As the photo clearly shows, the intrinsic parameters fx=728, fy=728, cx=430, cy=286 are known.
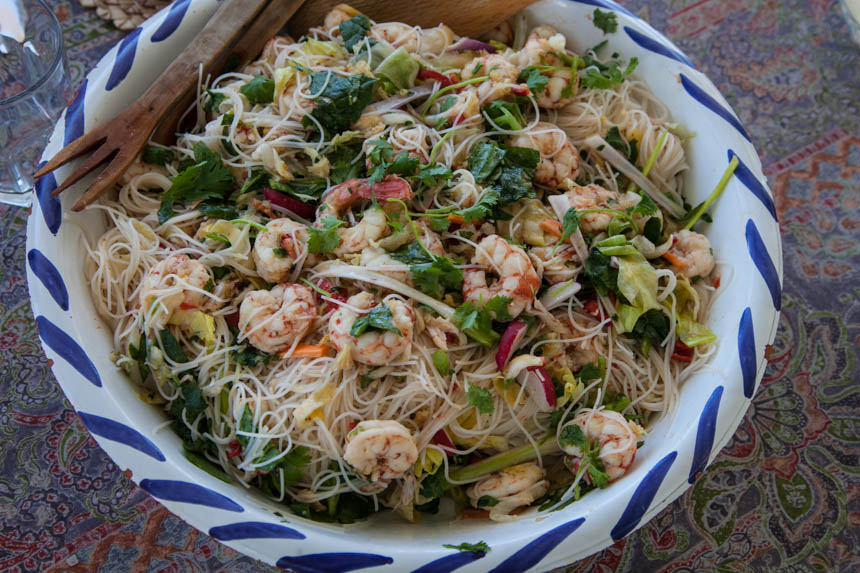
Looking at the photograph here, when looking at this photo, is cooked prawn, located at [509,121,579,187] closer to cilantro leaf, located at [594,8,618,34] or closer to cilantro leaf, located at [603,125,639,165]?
cilantro leaf, located at [603,125,639,165]

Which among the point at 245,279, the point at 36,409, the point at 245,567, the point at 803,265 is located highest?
the point at 245,279

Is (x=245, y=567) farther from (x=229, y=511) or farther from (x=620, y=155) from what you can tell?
(x=620, y=155)

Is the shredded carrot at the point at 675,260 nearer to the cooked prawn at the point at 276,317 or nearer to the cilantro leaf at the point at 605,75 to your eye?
the cilantro leaf at the point at 605,75

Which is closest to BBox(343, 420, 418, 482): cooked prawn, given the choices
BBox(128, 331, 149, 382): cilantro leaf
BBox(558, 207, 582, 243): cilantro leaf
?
BBox(128, 331, 149, 382): cilantro leaf

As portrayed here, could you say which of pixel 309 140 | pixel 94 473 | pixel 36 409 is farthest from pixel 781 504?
pixel 36 409

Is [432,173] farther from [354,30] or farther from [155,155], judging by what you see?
[155,155]
